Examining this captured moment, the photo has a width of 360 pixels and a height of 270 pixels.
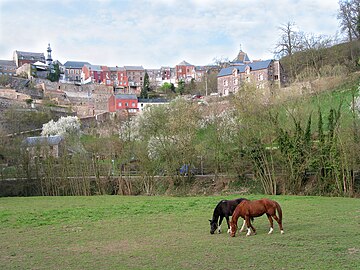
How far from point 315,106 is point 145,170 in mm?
15120

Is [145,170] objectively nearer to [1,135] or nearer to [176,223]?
[1,135]

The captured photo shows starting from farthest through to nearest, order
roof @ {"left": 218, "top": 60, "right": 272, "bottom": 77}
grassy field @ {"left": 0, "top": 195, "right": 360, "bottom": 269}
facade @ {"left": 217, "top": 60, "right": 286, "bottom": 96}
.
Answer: roof @ {"left": 218, "top": 60, "right": 272, "bottom": 77}, facade @ {"left": 217, "top": 60, "right": 286, "bottom": 96}, grassy field @ {"left": 0, "top": 195, "right": 360, "bottom": 269}

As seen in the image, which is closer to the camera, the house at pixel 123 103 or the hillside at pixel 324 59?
Answer: the hillside at pixel 324 59

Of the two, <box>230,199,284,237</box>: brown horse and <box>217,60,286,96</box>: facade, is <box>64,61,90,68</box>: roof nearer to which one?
<box>217,60,286,96</box>: facade

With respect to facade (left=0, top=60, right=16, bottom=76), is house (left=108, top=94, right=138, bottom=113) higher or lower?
lower

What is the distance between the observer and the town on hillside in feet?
253

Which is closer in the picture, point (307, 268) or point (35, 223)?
point (307, 268)

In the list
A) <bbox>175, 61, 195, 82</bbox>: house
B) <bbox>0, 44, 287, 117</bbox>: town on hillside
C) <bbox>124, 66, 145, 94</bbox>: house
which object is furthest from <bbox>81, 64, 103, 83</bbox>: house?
<bbox>175, 61, 195, 82</bbox>: house

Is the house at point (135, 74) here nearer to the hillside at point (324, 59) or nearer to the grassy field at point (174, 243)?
the hillside at point (324, 59)

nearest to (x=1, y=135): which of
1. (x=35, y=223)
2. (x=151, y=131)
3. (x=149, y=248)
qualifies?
(x=151, y=131)

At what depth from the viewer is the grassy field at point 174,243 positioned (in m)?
9.16

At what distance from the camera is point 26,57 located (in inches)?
5118

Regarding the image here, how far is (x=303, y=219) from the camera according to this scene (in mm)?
14906

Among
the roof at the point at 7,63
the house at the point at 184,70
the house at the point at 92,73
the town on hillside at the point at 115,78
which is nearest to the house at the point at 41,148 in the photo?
the town on hillside at the point at 115,78
